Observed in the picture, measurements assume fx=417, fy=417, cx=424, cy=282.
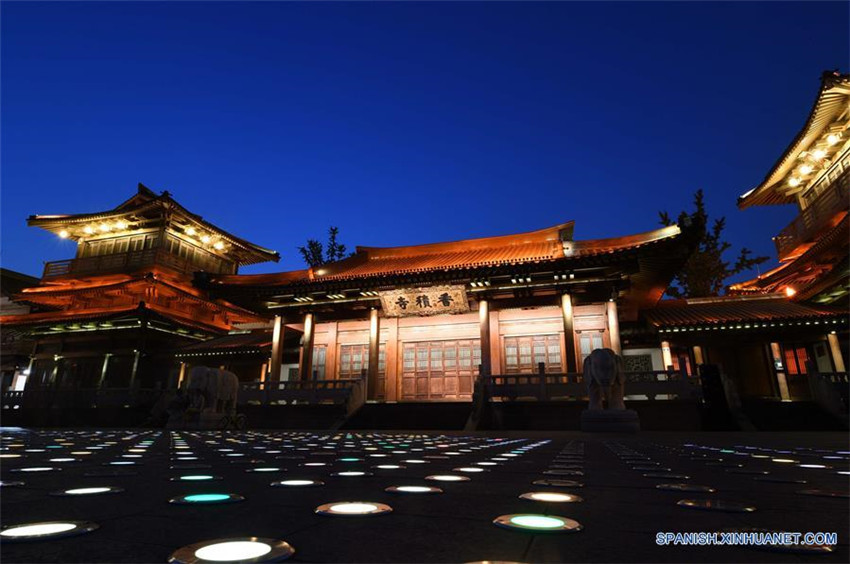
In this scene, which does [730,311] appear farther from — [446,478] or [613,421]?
[446,478]

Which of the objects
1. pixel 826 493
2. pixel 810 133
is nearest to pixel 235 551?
pixel 826 493

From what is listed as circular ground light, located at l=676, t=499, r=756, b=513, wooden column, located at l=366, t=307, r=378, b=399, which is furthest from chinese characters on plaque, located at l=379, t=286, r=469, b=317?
circular ground light, located at l=676, t=499, r=756, b=513

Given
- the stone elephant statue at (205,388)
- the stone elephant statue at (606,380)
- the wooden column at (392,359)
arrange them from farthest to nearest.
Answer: the wooden column at (392,359) < the stone elephant statue at (205,388) < the stone elephant statue at (606,380)

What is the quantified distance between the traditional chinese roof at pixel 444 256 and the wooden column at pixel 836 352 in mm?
7964

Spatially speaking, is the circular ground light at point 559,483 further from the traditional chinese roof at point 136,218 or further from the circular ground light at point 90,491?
the traditional chinese roof at point 136,218

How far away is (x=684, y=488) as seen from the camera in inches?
87.7

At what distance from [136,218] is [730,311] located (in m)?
30.7

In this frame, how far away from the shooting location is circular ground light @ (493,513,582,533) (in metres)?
1.31

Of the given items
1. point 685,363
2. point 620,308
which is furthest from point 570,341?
point 685,363

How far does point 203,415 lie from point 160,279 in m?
14.4

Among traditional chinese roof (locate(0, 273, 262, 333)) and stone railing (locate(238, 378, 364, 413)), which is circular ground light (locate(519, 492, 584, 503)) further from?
traditional chinese roof (locate(0, 273, 262, 333))

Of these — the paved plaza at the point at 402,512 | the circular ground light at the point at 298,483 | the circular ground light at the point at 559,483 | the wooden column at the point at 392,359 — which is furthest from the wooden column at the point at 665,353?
the circular ground light at the point at 298,483

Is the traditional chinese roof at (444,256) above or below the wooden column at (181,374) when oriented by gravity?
above

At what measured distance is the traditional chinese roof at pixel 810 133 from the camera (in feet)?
47.8
